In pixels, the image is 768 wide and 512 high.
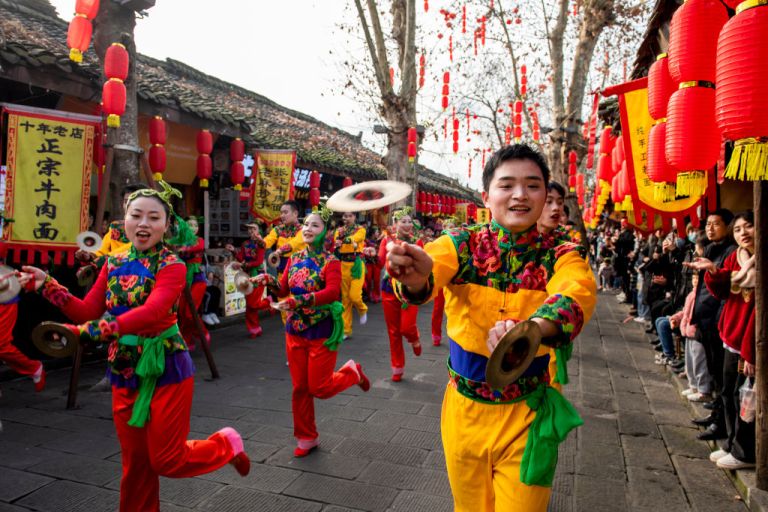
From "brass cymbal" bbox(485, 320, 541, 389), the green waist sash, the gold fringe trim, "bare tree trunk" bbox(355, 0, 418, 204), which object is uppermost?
"bare tree trunk" bbox(355, 0, 418, 204)

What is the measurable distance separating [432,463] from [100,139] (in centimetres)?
635

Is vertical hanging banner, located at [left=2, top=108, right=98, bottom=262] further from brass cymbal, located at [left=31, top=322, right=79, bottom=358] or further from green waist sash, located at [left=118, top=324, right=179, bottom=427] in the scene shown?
brass cymbal, located at [left=31, top=322, right=79, bottom=358]

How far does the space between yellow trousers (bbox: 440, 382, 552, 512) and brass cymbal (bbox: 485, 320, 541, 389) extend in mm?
651

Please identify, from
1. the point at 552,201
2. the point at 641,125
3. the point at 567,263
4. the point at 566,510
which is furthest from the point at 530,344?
the point at 641,125

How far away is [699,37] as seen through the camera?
131 inches

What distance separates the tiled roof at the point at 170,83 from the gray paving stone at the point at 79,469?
15.2ft

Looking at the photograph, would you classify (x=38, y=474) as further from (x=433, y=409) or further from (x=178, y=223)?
(x=433, y=409)

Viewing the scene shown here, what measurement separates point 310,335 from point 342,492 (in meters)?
1.18

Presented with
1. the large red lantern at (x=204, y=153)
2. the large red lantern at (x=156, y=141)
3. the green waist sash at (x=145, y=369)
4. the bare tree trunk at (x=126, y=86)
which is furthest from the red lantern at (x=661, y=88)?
the large red lantern at (x=204, y=153)

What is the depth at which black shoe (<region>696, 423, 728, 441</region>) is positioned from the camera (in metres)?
4.35

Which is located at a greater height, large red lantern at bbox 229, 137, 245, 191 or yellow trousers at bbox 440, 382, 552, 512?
large red lantern at bbox 229, 137, 245, 191

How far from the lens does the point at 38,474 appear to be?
370 cm

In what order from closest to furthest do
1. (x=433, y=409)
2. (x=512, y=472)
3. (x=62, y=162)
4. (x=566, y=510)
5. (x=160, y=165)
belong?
(x=512, y=472)
(x=566, y=510)
(x=433, y=409)
(x=62, y=162)
(x=160, y=165)

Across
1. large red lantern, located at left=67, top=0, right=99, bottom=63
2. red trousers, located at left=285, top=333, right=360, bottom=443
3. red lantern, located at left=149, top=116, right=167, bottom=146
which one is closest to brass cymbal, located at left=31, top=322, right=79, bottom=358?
red trousers, located at left=285, top=333, right=360, bottom=443
